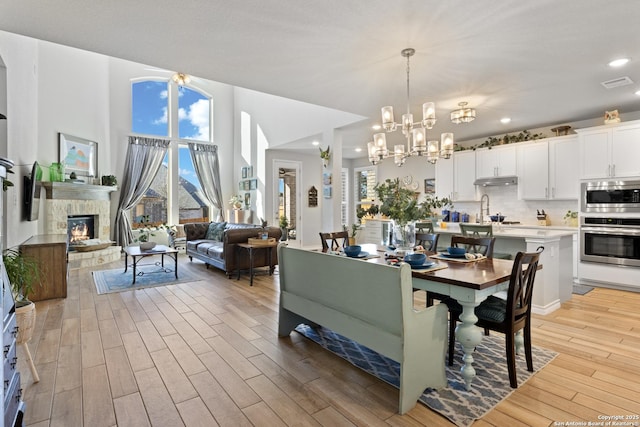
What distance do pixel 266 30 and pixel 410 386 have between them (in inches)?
110

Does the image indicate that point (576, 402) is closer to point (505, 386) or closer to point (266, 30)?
point (505, 386)

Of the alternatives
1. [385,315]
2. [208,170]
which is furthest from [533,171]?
[208,170]

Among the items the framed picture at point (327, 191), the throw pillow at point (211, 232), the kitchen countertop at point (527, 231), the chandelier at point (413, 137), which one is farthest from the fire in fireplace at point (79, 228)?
the kitchen countertop at point (527, 231)

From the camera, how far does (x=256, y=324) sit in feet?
11.1

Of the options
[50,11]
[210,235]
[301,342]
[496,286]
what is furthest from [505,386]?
[210,235]

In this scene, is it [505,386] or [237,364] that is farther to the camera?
[237,364]

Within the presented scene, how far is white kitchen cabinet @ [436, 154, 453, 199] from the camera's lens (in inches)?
276

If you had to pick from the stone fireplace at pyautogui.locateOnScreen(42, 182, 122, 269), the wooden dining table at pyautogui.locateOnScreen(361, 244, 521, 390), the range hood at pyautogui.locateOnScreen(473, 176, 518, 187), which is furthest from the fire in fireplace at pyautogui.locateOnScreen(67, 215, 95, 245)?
the range hood at pyautogui.locateOnScreen(473, 176, 518, 187)

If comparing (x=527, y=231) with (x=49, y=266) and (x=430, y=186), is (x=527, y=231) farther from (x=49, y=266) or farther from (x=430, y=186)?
(x=49, y=266)

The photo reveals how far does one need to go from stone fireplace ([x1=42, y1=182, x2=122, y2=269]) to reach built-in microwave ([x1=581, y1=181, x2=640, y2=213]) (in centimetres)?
881

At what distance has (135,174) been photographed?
8.23 meters

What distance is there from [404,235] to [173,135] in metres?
8.07

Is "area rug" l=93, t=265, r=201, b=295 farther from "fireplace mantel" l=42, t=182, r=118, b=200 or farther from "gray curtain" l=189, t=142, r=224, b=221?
"gray curtain" l=189, t=142, r=224, b=221

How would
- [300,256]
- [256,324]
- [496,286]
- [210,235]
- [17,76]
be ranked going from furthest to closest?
[210,235] → [17,76] → [256,324] → [300,256] → [496,286]
